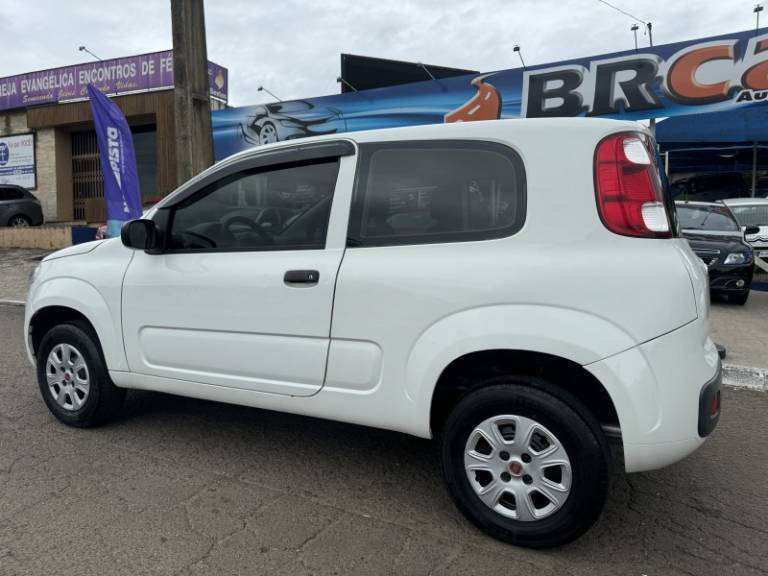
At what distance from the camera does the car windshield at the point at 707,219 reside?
920 centimetres

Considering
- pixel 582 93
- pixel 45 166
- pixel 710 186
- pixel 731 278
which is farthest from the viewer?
pixel 45 166

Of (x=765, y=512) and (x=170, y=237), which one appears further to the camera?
(x=170, y=237)

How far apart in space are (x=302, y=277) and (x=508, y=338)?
103 centimetres

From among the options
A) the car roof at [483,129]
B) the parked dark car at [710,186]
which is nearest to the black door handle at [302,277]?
the car roof at [483,129]

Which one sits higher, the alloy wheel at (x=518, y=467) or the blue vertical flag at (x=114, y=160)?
the blue vertical flag at (x=114, y=160)

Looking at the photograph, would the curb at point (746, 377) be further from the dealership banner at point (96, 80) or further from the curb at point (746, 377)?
the dealership banner at point (96, 80)

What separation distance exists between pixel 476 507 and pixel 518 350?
0.72 metres

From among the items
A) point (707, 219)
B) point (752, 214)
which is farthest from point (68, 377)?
point (752, 214)

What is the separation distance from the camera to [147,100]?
18.3 meters

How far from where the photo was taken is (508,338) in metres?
2.43

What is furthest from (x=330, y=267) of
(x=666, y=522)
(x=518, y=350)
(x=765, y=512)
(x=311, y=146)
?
(x=765, y=512)

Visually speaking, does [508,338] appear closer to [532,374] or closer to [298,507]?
[532,374]

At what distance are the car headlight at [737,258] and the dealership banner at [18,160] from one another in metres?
21.0

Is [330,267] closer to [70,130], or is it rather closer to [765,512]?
[765,512]
